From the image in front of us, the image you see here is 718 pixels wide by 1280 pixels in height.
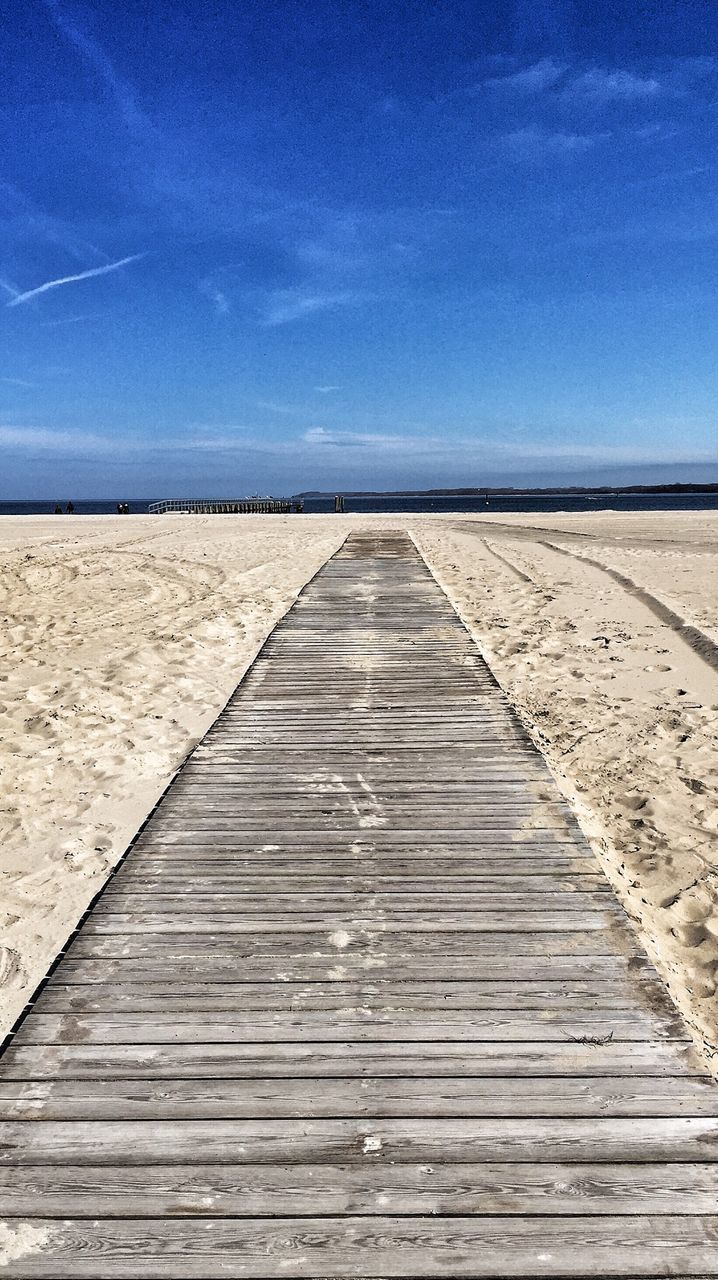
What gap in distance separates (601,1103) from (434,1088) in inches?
21.2

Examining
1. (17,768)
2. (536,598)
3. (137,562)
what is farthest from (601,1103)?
(137,562)

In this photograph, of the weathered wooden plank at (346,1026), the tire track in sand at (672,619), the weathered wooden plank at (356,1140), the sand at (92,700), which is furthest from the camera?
the tire track in sand at (672,619)

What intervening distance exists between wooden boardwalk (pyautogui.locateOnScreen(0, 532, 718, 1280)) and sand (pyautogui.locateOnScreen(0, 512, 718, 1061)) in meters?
0.44

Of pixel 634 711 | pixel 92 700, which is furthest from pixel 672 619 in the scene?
pixel 92 700

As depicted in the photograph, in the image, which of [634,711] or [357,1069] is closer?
[357,1069]

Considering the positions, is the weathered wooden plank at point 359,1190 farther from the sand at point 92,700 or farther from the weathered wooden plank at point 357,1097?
the sand at point 92,700

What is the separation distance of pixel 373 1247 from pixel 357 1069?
1.76 feet

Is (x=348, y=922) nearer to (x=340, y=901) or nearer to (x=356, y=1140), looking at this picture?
(x=340, y=901)

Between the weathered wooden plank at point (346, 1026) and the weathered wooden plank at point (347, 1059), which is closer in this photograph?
the weathered wooden plank at point (347, 1059)

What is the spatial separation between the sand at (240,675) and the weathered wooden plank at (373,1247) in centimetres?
106

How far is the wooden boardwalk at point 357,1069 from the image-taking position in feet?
6.23

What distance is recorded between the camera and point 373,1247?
73.3 inches

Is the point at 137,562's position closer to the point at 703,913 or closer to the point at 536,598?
the point at 536,598

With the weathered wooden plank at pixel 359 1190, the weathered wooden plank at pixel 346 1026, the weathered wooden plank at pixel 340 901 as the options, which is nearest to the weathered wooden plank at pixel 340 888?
the weathered wooden plank at pixel 340 901
